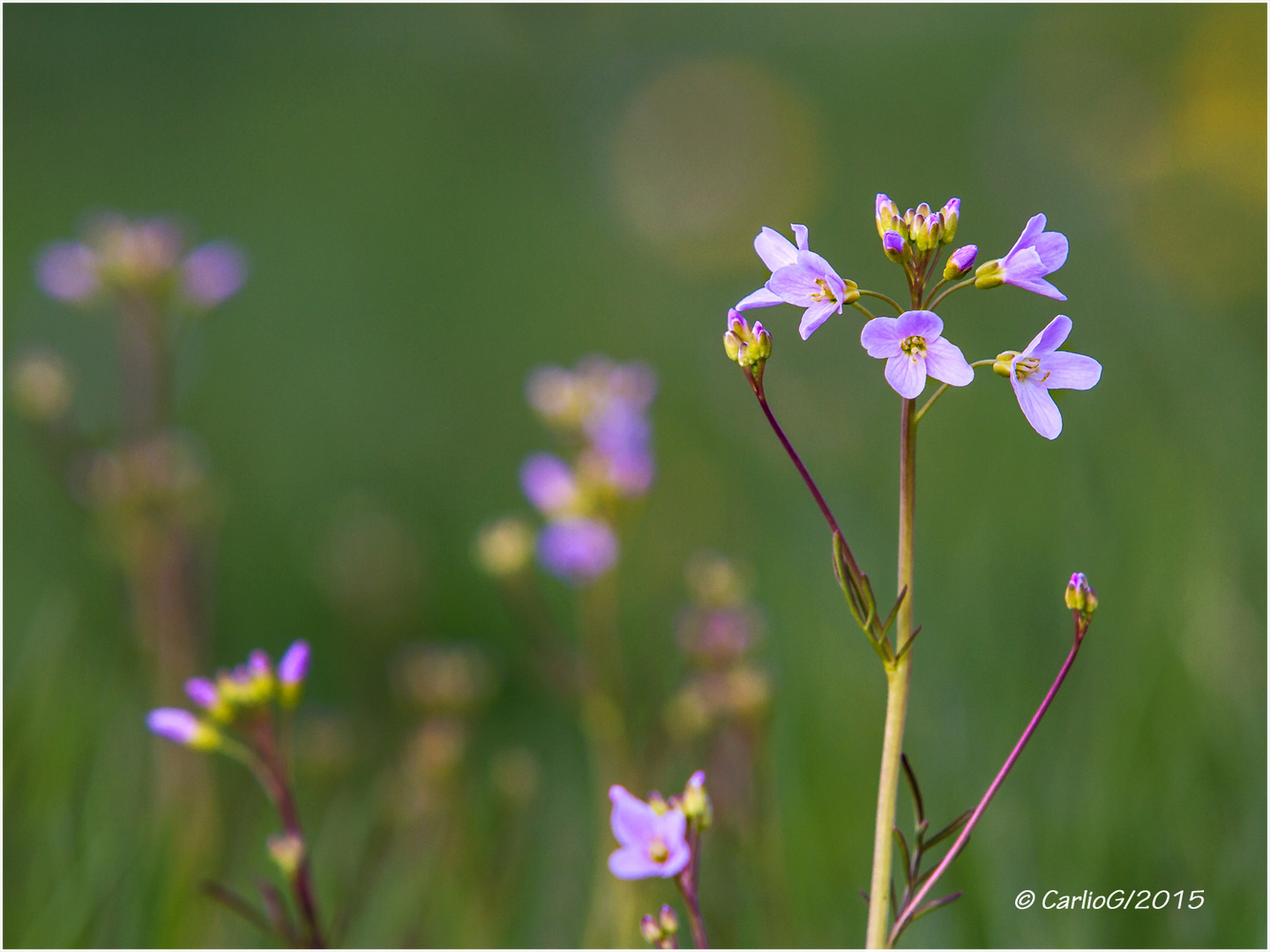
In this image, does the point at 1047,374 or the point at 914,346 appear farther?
the point at 1047,374

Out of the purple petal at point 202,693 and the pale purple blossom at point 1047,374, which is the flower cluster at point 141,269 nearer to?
the purple petal at point 202,693

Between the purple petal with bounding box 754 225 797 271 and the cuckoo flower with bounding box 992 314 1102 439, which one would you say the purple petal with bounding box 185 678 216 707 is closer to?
the purple petal with bounding box 754 225 797 271

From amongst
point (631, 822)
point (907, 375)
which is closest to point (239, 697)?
point (631, 822)

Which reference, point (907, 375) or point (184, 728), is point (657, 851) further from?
point (184, 728)

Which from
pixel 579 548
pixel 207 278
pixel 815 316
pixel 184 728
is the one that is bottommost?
pixel 184 728

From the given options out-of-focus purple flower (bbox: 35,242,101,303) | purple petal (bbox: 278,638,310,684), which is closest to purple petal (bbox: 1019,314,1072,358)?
purple petal (bbox: 278,638,310,684)

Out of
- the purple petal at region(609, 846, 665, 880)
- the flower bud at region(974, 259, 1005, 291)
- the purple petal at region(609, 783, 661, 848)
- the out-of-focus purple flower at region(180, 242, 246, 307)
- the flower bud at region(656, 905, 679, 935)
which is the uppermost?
the out-of-focus purple flower at region(180, 242, 246, 307)

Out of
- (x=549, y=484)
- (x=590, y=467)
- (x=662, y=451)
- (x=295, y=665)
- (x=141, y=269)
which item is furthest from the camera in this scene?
(x=662, y=451)

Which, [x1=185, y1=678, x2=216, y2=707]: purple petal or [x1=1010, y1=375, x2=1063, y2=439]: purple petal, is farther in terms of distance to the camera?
[x1=185, y1=678, x2=216, y2=707]: purple petal
